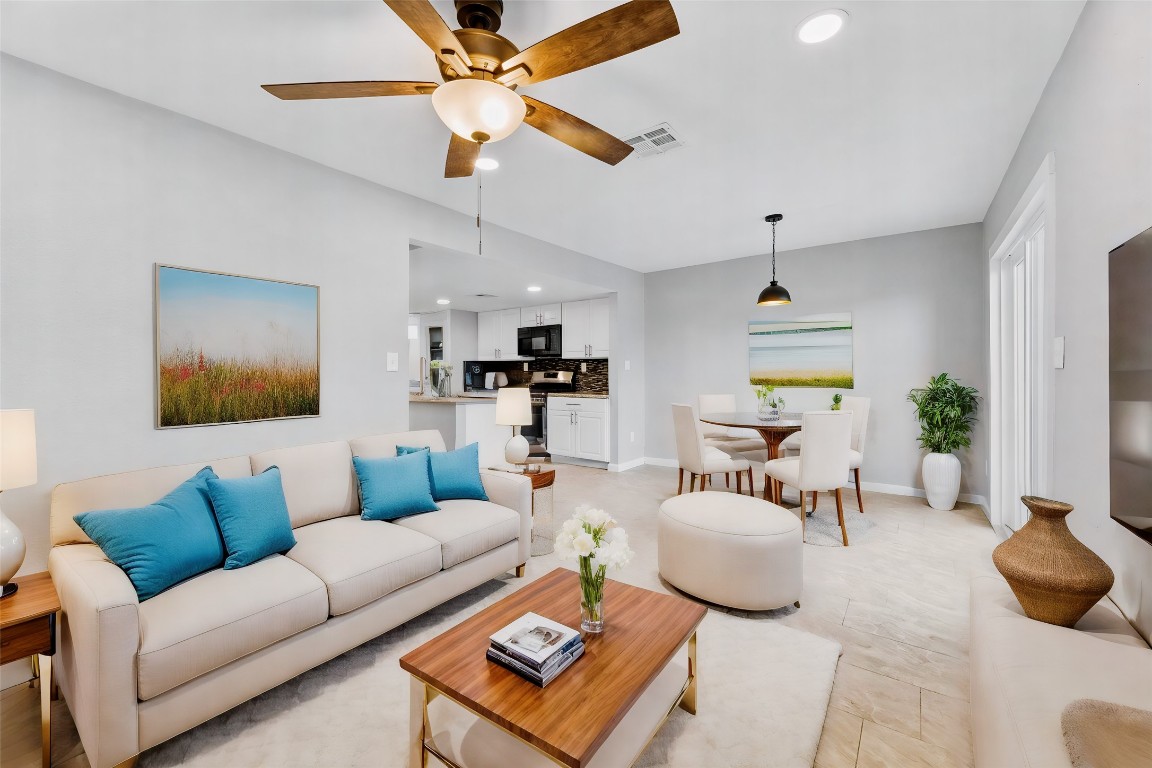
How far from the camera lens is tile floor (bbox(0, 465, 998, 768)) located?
1603 millimetres

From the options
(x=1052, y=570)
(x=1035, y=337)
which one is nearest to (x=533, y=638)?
(x=1052, y=570)

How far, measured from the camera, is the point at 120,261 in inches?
86.7

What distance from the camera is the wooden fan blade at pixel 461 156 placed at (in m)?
1.98

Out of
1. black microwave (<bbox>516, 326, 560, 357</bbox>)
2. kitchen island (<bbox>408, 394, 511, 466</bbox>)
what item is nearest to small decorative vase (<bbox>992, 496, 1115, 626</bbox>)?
kitchen island (<bbox>408, 394, 511, 466</bbox>)

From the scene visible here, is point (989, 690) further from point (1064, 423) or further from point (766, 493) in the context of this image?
point (766, 493)

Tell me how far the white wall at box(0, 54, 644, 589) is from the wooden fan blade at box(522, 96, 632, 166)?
69.2 inches

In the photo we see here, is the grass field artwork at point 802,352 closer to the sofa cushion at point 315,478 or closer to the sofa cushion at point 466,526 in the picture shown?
the sofa cushion at point 466,526

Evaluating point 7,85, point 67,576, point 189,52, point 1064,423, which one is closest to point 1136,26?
point 1064,423

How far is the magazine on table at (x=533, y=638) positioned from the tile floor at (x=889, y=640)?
942 mm

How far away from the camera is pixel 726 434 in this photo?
514cm

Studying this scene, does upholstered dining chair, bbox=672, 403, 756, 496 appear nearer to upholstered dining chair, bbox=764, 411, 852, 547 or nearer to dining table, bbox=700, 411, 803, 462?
dining table, bbox=700, 411, 803, 462

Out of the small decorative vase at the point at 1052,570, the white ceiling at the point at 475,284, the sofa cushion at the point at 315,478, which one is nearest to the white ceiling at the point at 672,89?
the white ceiling at the point at 475,284

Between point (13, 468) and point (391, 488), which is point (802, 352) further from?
point (13, 468)

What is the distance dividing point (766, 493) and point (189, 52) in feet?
14.3
